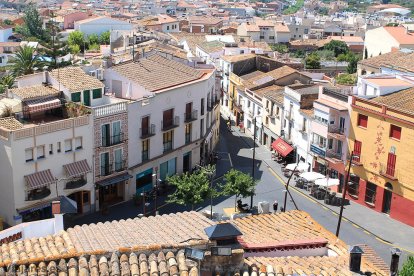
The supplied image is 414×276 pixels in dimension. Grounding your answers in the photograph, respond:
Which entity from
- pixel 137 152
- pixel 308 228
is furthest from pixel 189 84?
pixel 308 228

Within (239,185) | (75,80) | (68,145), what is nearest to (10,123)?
(68,145)

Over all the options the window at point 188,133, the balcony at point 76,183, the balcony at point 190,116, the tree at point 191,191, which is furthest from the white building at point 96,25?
the tree at point 191,191

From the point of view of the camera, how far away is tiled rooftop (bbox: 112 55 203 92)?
5212 cm

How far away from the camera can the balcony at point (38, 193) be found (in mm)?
41369

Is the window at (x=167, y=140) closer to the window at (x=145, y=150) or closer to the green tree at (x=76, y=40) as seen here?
the window at (x=145, y=150)

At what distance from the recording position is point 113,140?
153 feet

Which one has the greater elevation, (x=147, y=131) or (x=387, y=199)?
(x=147, y=131)

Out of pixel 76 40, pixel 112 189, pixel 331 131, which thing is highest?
pixel 331 131

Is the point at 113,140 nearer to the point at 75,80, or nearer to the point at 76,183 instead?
the point at 76,183

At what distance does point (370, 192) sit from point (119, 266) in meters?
37.2

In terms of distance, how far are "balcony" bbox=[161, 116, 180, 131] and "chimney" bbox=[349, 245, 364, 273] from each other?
111 feet

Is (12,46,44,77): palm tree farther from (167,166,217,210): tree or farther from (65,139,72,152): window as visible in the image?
(167,166,217,210): tree

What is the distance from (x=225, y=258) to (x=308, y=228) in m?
8.52

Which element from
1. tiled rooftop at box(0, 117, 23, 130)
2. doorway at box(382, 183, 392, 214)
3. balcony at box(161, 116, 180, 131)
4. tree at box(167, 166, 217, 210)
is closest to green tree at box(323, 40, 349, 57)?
balcony at box(161, 116, 180, 131)
